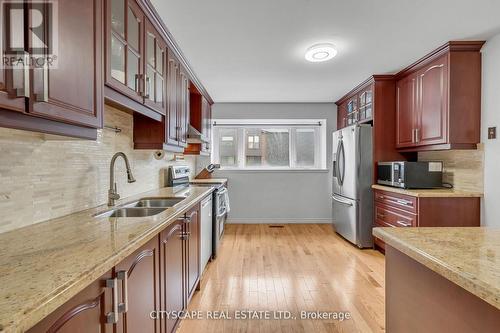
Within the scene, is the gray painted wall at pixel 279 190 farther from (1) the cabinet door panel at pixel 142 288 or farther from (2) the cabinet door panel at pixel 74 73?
(2) the cabinet door panel at pixel 74 73

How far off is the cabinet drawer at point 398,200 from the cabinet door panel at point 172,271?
2.37 metres

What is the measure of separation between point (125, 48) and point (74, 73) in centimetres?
61

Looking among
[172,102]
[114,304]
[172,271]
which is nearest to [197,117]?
[172,102]

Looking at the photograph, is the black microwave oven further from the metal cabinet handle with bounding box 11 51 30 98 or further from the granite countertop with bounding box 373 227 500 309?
the metal cabinet handle with bounding box 11 51 30 98

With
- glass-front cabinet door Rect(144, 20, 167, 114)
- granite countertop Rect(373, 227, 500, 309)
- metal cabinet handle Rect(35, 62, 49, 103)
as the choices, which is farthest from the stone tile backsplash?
granite countertop Rect(373, 227, 500, 309)

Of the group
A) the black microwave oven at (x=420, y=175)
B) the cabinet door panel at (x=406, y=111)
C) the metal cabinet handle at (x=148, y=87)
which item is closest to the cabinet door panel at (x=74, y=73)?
the metal cabinet handle at (x=148, y=87)

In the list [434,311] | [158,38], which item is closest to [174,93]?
[158,38]

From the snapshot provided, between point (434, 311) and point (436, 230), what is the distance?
38 cm

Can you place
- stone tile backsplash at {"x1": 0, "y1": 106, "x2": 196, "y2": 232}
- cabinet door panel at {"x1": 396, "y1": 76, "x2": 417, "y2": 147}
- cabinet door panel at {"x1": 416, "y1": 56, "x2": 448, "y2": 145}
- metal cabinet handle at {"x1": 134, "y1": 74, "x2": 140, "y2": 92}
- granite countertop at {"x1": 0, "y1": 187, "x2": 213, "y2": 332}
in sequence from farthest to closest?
cabinet door panel at {"x1": 396, "y1": 76, "x2": 417, "y2": 147} < cabinet door panel at {"x1": 416, "y1": 56, "x2": 448, "y2": 145} < metal cabinet handle at {"x1": 134, "y1": 74, "x2": 140, "y2": 92} < stone tile backsplash at {"x1": 0, "y1": 106, "x2": 196, "y2": 232} < granite countertop at {"x1": 0, "y1": 187, "x2": 213, "y2": 332}

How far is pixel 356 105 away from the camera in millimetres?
4195

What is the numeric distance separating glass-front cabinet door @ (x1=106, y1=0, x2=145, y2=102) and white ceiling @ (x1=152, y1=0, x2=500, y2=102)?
332 millimetres

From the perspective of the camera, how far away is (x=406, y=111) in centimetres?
335

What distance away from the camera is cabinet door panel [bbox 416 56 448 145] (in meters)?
2.73

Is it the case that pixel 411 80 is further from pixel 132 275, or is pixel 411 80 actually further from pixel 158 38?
pixel 132 275
